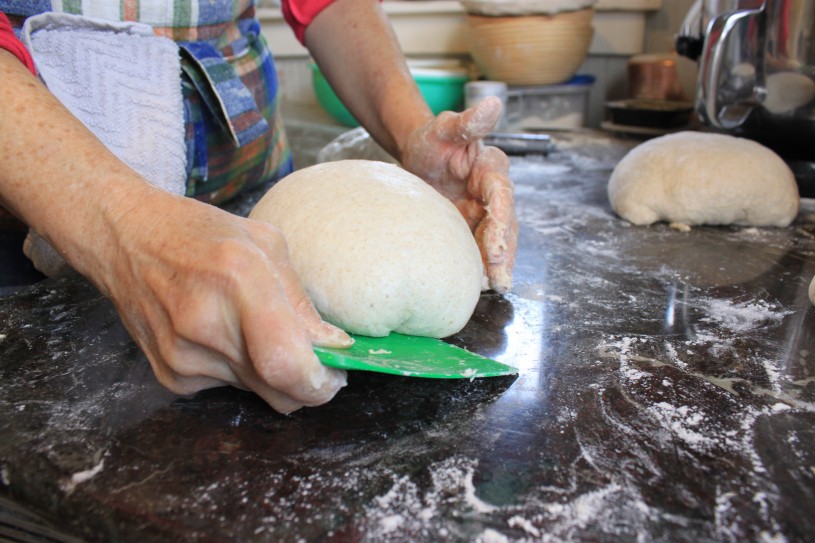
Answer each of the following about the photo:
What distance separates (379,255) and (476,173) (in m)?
0.42

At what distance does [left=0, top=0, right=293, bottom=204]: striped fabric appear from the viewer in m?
1.44

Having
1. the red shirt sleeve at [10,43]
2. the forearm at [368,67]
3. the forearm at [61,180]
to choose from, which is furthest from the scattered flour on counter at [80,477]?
the forearm at [368,67]

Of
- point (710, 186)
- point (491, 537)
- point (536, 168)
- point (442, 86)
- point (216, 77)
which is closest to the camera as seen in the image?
point (491, 537)

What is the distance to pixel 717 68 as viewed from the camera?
1801 mm

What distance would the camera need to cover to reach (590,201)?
6.51 ft

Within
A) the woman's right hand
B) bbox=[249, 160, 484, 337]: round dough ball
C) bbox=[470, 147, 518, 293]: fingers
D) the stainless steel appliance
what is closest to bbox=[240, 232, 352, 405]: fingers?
the woman's right hand

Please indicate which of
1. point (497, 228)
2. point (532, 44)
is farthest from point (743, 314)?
point (532, 44)

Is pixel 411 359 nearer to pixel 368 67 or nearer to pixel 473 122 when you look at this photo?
pixel 473 122

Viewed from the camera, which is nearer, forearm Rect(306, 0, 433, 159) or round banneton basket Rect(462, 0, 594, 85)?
forearm Rect(306, 0, 433, 159)

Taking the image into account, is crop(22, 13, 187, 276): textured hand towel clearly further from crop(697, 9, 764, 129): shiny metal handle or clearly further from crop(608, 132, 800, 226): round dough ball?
crop(697, 9, 764, 129): shiny metal handle

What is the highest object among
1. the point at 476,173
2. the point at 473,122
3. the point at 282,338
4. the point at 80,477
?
the point at 473,122

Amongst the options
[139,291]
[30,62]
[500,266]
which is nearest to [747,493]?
[500,266]

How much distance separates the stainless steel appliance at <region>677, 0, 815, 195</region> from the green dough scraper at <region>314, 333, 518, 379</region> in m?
1.24

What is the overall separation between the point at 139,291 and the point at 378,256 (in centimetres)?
37
